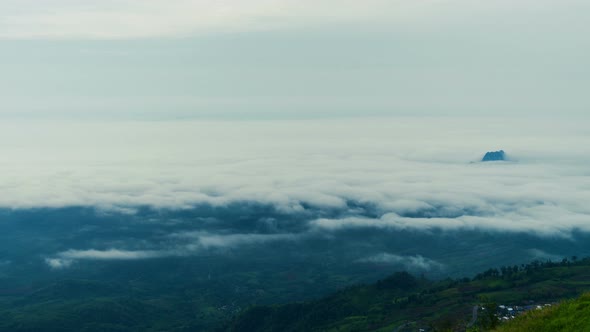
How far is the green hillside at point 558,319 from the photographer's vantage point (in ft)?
235

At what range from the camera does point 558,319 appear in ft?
243

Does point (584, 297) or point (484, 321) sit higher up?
point (584, 297)

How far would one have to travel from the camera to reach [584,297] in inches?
3088

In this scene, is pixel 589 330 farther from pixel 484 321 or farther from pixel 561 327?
pixel 484 321

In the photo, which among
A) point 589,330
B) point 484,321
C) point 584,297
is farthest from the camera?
point 484,321

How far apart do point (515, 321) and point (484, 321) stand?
38665 mm

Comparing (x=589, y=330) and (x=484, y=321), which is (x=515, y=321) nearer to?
(x=589, y=330)

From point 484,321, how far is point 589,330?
5181 centimetres

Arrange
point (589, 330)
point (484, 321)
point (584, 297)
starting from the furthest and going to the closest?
1. point (484, 321)
2. point (584, 297)
3. point (589, 330)

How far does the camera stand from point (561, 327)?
7312cm

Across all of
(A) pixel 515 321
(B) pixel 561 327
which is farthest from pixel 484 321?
(B) pixel 561 327

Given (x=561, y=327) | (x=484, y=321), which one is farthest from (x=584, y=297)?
(x=484, y=321)

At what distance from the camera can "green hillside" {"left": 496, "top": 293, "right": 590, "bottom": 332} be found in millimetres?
71556

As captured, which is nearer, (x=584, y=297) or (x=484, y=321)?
(x=584, y=297)
